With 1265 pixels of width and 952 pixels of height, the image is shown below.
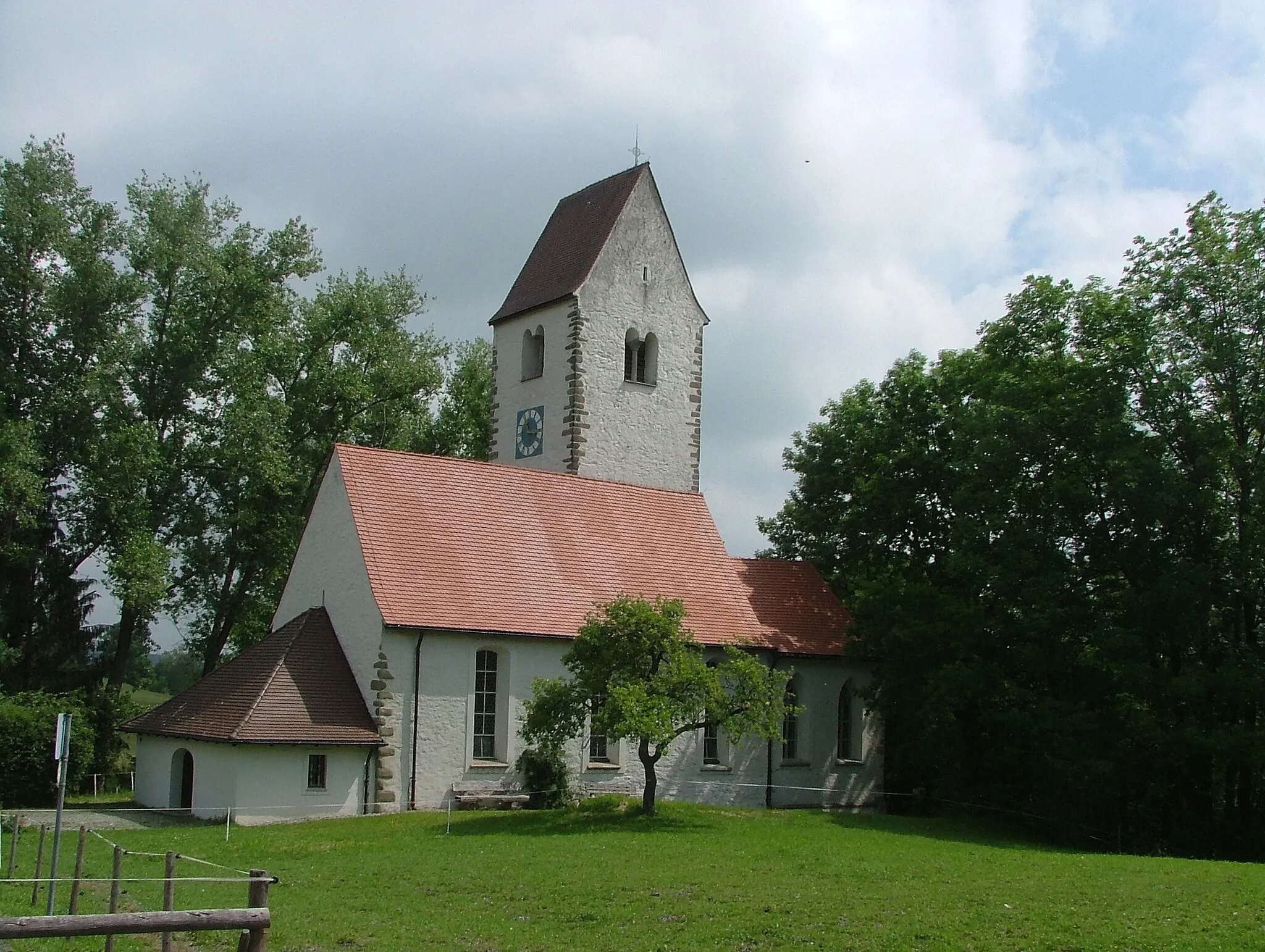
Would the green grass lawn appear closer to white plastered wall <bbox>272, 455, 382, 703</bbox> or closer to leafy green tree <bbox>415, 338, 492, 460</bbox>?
white plastered wall <bbox>272, 455, 382, 703</bbox>

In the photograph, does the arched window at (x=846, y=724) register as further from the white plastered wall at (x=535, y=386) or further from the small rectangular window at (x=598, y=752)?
the white plastered wall at (x=535, y=386)

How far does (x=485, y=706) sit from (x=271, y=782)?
5082mm

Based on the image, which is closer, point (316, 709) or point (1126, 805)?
point (316, 709)

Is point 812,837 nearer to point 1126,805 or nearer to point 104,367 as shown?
point 1126,805

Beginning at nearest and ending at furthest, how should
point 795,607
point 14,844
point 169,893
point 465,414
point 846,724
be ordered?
1. point 169,893
2. point 14,844
3. point 846,724
4. point 795,607
5. point 465,414

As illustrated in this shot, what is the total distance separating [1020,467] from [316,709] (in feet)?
57.4

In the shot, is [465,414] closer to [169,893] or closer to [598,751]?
[598,751]

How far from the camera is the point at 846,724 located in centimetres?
3466

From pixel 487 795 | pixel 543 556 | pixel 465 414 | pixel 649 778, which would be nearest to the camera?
pixel 649 778

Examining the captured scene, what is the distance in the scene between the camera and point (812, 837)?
2447cm

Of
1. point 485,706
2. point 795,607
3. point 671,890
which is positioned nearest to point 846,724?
point 795,607

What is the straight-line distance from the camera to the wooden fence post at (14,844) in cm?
1764

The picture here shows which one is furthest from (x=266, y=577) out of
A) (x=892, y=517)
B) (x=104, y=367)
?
(x=892, y=517)

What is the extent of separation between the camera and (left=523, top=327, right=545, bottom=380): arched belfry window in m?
40.0
